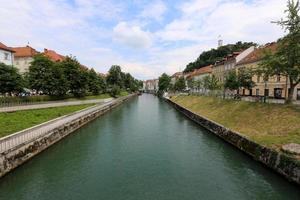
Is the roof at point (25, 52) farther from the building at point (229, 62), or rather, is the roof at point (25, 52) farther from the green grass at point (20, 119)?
the building at point (229, 62)

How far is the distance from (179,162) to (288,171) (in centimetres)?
632

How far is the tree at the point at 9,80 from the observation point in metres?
28.2

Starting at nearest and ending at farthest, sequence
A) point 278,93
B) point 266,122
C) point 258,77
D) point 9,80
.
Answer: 1. point 266,122
2. point 258,77
3. point 9,80
4. point 278,93

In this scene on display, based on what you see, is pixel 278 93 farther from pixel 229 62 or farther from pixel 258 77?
pixel 229 62

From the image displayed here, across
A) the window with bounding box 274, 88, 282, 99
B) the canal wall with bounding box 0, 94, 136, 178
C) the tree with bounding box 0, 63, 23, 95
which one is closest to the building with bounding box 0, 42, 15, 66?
the tree with bounding box 0, 63, 23, 95

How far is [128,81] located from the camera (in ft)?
413

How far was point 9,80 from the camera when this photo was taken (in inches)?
1125

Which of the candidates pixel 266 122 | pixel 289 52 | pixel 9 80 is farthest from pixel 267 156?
pixel 9 80

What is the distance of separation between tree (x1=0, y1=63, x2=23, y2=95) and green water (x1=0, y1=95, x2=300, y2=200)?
45.3ft

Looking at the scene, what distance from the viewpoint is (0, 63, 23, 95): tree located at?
92.6ft

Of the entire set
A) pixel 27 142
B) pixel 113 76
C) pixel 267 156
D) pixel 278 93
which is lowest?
pixel 267 156

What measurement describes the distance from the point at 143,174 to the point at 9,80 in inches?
933

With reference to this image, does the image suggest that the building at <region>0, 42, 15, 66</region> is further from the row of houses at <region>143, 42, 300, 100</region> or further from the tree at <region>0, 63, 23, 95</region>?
the row of houses at <region>143, 42, 300, 100</region>

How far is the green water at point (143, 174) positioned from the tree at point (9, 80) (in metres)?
13.8
